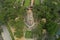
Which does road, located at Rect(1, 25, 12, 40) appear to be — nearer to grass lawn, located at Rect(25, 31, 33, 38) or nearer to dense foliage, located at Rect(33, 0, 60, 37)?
grass lawn, located at Rect(25, 31, 33, 38)

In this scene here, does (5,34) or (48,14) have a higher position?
(48,14)

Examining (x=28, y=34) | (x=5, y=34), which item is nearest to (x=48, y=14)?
(x=28, y=34)

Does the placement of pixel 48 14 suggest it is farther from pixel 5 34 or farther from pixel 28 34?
pixel 5 34

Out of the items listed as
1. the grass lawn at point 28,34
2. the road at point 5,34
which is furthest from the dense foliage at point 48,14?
the road at point 5,34

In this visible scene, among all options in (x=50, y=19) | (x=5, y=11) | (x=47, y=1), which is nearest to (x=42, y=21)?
(x=50, y=19)

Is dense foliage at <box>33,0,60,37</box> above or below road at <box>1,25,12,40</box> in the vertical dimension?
above

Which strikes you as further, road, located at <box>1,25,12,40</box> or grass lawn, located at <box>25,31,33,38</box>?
road, located at <box>1,25,12,40</box>

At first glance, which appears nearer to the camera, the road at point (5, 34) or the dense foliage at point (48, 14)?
the dense foliage at point (48, 14)

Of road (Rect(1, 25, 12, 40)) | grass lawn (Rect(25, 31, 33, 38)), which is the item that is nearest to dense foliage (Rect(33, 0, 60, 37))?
grass lawn (Rect(25, 31, 33, 38))

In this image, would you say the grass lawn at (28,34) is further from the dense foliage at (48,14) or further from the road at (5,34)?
the road at (5,34)

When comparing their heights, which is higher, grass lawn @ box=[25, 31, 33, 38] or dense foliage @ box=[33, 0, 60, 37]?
dense foliage @ box=[33, 0, 60, 37]

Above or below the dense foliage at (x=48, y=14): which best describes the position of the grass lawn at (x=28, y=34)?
below

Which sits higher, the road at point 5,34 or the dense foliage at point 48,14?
the dense foliage at point 48,14
